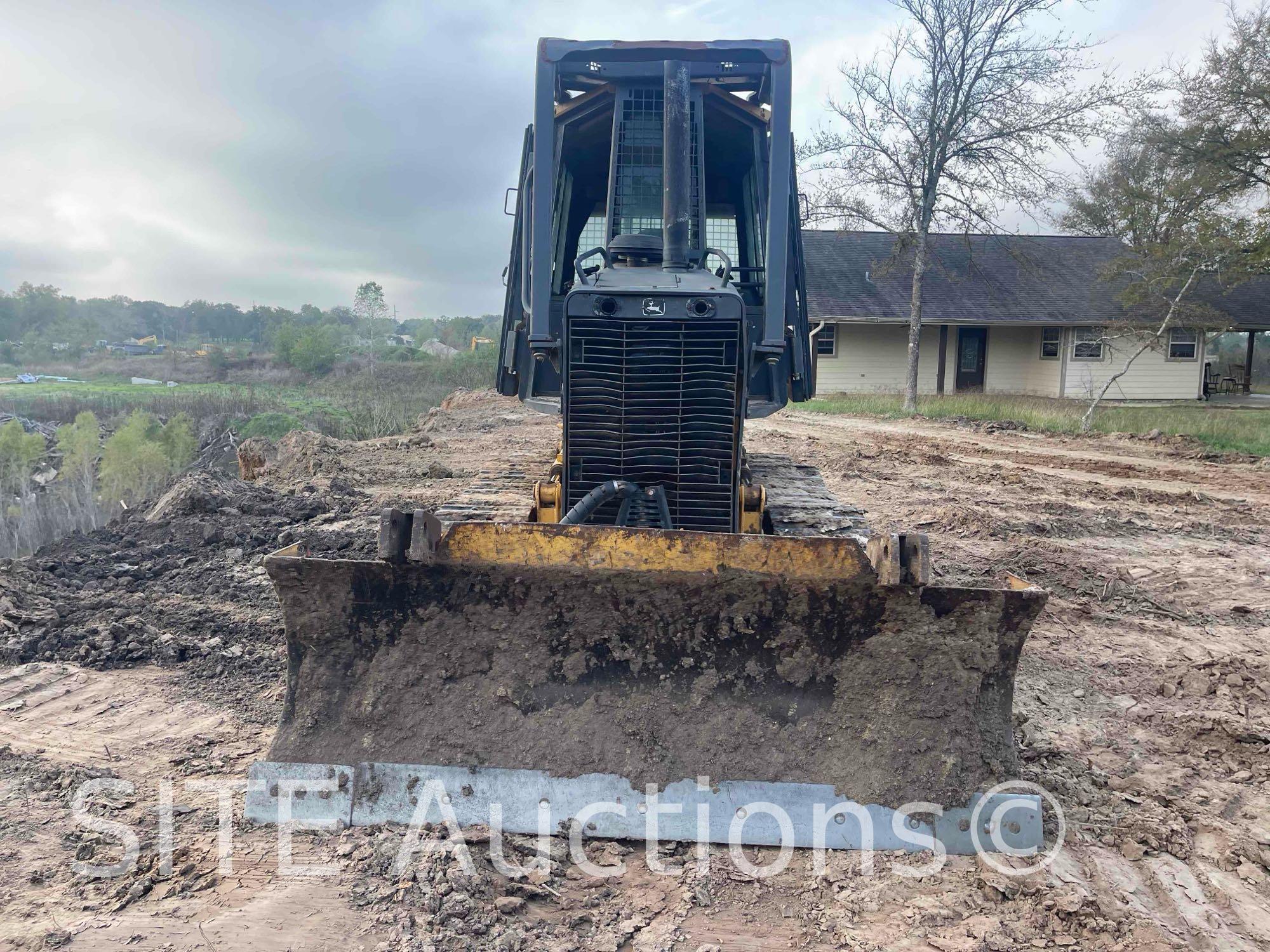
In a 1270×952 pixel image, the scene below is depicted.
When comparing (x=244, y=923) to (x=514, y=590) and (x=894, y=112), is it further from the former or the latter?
(x=894, y=112)

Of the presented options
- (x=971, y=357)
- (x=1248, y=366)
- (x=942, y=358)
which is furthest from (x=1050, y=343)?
(x=1248, y=366)

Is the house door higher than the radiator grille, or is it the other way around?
the house door

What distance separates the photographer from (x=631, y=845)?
2920 mm

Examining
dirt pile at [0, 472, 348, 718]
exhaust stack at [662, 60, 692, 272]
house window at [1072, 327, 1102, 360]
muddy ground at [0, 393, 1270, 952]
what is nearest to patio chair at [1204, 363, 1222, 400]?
house window at [1072, 327, 1102, 360]

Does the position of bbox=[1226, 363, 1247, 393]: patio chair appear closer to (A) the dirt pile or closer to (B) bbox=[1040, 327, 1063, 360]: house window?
(B) bbox=[1040, 327, 1063, 360]: house window

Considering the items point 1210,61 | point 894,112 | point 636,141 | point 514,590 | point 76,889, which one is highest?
point 1210,61

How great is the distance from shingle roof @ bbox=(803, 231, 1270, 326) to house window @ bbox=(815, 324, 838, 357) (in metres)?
0.99

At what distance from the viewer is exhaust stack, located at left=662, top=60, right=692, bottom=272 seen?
4062 mm

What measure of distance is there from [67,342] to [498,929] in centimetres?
6828

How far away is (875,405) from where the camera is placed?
2186cm

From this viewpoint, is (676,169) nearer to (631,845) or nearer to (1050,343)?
(631,845)

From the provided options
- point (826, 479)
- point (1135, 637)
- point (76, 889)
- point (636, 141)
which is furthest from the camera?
point (826, 479)

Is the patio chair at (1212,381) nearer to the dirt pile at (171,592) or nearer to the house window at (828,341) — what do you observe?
the house window at (828,341)

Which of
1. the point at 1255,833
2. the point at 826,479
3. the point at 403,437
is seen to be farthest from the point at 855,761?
the point at 403,437
